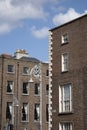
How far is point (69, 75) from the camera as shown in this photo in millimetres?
39875

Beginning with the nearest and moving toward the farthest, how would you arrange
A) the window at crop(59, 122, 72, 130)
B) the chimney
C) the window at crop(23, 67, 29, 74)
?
1. the window at crop(59, 122, 72, 130)
2. the window at crop(23, 67, 29, 74)
3. the chimney

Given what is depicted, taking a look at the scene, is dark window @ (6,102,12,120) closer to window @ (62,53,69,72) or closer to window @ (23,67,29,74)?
window @ (23,67,29,74)

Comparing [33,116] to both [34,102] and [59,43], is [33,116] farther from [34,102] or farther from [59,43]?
[59,43]

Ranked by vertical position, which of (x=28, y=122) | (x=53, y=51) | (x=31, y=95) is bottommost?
(x=28, y=122)

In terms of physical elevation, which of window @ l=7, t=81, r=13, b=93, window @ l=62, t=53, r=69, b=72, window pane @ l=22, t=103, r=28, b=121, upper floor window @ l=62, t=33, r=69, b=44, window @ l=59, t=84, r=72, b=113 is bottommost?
window pane @ l=22, t=103, r=28, b=121

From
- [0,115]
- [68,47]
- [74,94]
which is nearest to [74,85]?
[74,94]

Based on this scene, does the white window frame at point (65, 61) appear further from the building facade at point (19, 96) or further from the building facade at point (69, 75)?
the building facade at point (19, 96)

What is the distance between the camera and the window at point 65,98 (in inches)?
1555

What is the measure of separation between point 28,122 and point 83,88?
118 feet

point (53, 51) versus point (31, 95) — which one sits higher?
point (53, 51)

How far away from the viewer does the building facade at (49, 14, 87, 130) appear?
38078 mm

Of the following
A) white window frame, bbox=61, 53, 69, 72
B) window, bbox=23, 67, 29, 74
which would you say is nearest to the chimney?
window, bbox=23, 67, 29, 74

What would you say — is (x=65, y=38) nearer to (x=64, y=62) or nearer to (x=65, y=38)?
(x=65, y=38)

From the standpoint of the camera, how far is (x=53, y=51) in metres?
42.9
